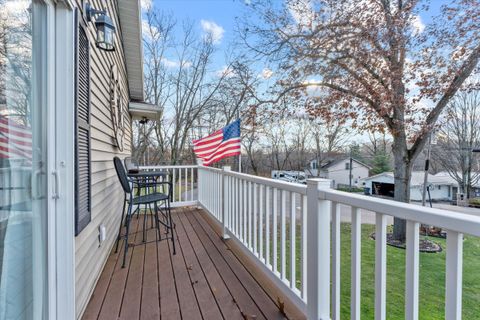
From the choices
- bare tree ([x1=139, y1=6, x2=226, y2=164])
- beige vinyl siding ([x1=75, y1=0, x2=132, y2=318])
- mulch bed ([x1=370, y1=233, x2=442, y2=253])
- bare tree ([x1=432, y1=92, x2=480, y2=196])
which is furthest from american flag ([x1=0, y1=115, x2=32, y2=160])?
bare tree ([x1=432, y1=92, x2=480, y2=196])

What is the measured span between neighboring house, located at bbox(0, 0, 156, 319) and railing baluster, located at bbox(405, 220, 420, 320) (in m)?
1.66

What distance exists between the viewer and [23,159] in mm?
1222

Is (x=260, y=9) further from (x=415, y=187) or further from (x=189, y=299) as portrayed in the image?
(x=415, y=187)

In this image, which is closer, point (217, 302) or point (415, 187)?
point (217, 302)

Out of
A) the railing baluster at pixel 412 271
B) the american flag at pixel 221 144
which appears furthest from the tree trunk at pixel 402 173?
the railing baluster at pixel 412 271

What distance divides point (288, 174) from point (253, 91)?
12172 mm

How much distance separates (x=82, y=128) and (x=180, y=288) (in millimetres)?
1580

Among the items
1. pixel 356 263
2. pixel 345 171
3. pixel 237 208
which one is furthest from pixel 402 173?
pixel 345 171

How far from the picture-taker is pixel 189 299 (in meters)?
2.11

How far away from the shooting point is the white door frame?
150 centimetres

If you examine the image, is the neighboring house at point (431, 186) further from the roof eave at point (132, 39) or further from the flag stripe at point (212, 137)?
the roof eave at point (132, 39)

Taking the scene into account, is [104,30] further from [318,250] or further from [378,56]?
[378,56]

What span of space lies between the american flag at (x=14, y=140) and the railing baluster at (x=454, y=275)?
1.73m

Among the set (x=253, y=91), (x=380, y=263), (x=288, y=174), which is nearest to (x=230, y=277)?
(x=380, y=263)
